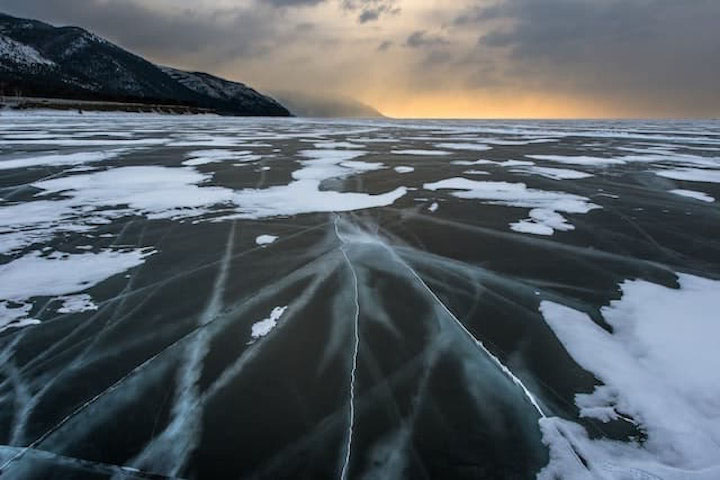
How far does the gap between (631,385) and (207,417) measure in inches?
62.7

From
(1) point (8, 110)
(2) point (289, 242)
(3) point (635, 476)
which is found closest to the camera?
(3) point (635, 476)

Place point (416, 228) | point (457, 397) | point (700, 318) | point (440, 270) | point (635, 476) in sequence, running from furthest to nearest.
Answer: point (416, 228)
point (440, 270)
point (700, 318)
point (457, 397)
point (635, 476)

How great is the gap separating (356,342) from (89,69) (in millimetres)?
145467

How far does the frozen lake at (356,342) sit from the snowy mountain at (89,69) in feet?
249

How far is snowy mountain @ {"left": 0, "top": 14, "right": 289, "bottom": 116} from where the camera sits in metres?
91.1

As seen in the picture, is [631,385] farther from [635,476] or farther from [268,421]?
[268,421]

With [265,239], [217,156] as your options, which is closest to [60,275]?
[265,239]

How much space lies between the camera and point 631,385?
1770 mm

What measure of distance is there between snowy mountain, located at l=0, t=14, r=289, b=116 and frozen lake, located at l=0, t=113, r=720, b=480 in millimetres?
76016

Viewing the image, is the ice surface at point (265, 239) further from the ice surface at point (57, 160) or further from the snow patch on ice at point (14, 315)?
the ice surface at point (57, 160)

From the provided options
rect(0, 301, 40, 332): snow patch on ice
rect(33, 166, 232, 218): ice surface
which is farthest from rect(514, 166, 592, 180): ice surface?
rect(0, 301, 40, 332): snow patch on ice

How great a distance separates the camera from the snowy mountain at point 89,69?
9106 cm

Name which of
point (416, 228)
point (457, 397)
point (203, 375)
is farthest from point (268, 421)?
point (416, 228)

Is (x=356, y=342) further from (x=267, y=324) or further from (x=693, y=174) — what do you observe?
(x=693, y=174)
